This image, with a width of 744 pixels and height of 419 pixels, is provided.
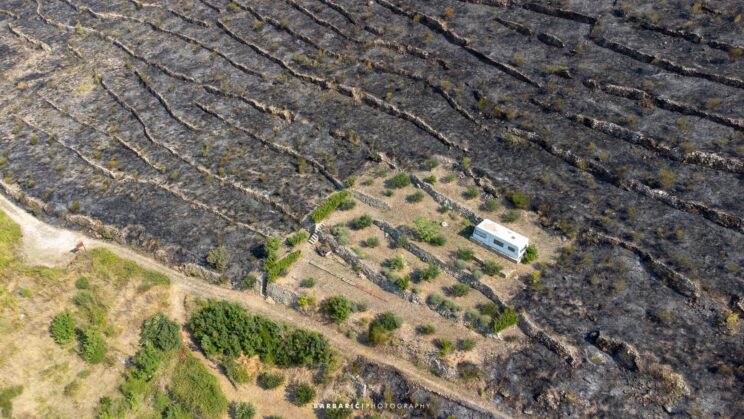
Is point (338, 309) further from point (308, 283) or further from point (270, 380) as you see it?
point (270, 380)

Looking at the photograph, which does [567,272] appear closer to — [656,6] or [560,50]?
[560,50]

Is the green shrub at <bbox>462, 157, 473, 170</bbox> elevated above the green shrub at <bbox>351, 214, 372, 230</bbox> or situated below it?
above

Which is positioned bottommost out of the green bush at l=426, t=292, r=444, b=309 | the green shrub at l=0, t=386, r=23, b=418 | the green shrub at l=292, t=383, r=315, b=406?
the green shrub at l=0, t=386, r=23, b=418

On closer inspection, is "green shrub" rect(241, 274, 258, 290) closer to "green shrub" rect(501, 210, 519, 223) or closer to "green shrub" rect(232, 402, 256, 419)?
"green shrub" rect(232, 402, 256, 419)

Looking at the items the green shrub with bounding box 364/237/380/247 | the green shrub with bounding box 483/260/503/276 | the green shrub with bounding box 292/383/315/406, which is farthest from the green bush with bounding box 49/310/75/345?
the green shrub with bounding box 483/260/503/276

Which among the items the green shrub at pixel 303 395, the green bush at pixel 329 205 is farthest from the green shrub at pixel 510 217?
the green shrub at pixel 303 395

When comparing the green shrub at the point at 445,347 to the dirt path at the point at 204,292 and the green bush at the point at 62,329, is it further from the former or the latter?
the green bush at the point at 62,329

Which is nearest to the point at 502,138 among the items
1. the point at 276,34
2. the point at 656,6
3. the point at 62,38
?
the point at 656,6
